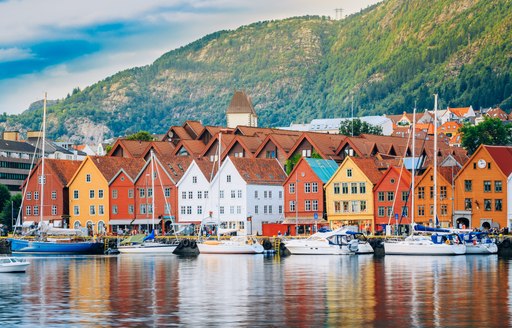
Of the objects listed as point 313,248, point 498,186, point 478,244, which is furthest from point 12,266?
point 498,186

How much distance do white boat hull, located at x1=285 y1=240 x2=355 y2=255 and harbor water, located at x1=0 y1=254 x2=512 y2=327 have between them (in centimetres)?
1106

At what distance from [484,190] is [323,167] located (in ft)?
85.1

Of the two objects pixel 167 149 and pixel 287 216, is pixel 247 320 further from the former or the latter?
pixel 167 149

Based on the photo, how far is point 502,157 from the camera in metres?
134

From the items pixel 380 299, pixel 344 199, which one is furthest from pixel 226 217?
pixel 380 299

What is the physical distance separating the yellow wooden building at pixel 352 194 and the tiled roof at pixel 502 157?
53.6 ft

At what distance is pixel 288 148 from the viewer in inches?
6407

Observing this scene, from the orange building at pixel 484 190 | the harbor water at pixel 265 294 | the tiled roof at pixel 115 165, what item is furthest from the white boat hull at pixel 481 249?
the tiled roof at pixel 115 165

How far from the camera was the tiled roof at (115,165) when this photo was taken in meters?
160

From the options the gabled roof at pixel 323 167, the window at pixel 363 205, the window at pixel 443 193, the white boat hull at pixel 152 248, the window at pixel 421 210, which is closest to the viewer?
the white boat hull at pixel 152 248

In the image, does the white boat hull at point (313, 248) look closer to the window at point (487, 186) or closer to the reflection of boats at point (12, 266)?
the window at point (487, 186)

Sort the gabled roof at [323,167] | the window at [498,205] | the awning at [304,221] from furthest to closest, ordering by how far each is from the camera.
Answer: the gabled roof at [323,167] → the awning at [304,221] → the window at [498,205]

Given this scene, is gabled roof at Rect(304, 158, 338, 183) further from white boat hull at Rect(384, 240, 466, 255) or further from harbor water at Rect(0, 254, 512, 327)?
harbor water at Rect(0, 254, 512, 327)

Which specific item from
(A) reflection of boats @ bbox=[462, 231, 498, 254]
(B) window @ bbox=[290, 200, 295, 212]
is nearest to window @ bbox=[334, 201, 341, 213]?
(B) window @ bbox=[290, 200, 295, 212]
